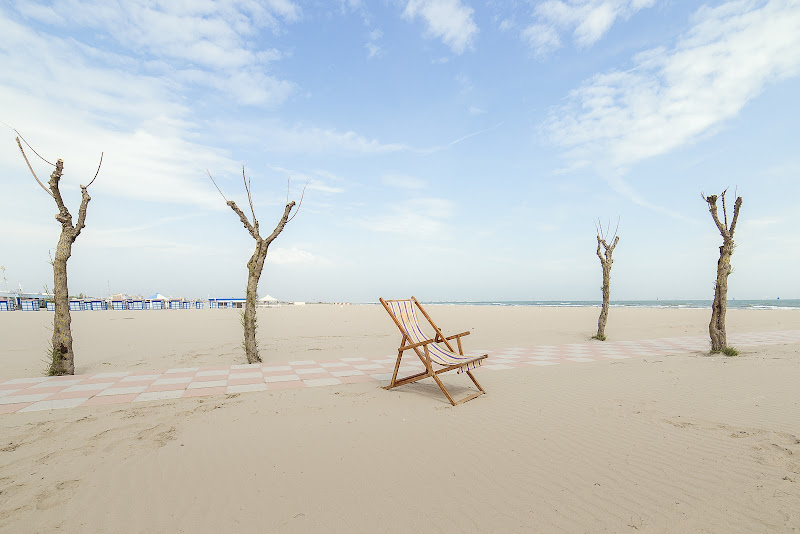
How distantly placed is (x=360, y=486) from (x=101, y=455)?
203 cm

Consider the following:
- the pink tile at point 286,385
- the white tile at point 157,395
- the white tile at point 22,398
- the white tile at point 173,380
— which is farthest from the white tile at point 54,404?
the pink tile at point 286,385

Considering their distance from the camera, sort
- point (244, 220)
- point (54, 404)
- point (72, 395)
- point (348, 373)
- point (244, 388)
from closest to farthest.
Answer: point (54, 404), point (72, 395), point (244, 388), point (348, 373), point (244, 220)

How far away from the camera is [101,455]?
2.91 m

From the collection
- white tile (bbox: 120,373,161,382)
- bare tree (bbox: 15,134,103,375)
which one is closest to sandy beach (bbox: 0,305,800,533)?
white tile (bbox: 120,373,161,382)

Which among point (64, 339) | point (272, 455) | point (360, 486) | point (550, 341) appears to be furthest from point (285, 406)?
point (550, 341)

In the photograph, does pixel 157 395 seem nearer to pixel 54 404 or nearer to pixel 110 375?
pixel 54 404

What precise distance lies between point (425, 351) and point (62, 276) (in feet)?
18.5

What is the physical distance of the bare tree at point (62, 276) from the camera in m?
5.75

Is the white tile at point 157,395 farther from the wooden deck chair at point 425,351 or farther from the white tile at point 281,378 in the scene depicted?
the wooden deck chair at point 425,351

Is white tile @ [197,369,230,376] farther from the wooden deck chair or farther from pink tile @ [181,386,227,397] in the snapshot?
the wooden deck chair

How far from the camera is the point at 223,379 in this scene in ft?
17.9

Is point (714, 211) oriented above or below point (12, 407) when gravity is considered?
above

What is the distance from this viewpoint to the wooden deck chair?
4.27 metres

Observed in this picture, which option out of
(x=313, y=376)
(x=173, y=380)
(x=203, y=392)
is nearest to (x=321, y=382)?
(x=313, y=376)
